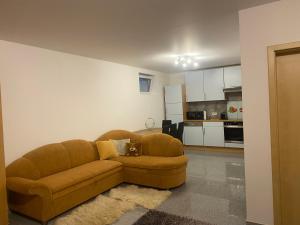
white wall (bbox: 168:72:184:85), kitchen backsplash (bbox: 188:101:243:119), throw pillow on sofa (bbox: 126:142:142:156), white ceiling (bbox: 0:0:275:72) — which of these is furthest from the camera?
white wall (bbox: 168:72:184:85)

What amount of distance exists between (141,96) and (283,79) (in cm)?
415

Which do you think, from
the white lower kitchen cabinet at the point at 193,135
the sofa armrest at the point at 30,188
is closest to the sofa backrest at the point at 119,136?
the sofa armrest at the point at 30,188

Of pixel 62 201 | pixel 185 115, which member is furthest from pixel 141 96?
pixel 62 201

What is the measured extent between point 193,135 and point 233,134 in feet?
3.84

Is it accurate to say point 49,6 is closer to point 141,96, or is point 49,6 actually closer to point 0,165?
point 0,165

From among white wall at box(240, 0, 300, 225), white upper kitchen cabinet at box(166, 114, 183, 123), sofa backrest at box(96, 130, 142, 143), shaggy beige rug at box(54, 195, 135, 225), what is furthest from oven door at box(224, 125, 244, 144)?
shaggy beige rug at box(54, 195, 135, 225)

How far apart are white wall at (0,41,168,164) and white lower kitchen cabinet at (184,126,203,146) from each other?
1.89 meters

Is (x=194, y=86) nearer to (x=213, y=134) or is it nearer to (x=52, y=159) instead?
(x=213, y=134)

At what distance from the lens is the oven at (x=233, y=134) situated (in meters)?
6.03

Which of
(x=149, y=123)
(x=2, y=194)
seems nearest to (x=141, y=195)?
(x=2, y=194)

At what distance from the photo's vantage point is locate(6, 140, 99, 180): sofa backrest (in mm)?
3129

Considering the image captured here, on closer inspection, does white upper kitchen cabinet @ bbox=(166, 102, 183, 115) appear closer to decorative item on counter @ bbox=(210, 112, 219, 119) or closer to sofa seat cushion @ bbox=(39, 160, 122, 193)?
decorative item on counter @ bbox=(210, 112, 219, 119)

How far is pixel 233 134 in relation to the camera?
20.2 ft

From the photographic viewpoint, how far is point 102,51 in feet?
13.4
